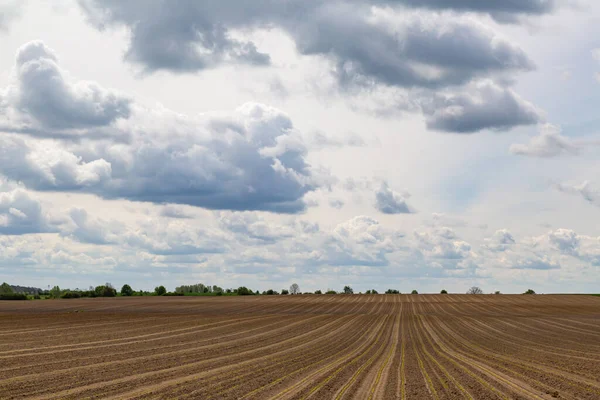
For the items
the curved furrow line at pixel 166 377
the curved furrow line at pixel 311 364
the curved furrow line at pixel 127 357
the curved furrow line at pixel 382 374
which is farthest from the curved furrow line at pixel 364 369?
the curved furrow line at pixel 127 357

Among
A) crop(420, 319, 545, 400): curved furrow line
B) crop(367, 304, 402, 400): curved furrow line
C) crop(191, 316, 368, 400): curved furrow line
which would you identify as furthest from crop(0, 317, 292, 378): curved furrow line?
crop(420, 319, 545, 400): curved furrow line

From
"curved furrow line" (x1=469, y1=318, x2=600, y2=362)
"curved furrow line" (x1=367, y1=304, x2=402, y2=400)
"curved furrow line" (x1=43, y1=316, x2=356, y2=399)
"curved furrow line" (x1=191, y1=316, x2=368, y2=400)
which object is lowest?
"curved furrow line" (x1=469, y1=318, x2=600, y2=362)

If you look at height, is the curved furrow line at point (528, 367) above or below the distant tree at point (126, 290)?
below

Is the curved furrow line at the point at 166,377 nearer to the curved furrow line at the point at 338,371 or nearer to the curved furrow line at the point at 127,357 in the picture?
the curved furrow line at the point at 127,357

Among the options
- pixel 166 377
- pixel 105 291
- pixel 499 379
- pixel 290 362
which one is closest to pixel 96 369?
pixel 166 377

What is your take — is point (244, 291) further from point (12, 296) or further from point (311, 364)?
point (311, 364)

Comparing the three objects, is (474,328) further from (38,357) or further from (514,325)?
(38,357)

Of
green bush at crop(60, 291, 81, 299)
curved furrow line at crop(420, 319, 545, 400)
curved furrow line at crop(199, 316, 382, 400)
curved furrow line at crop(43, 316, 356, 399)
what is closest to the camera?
curved furrow line at crop(43, 316, 356, 399)

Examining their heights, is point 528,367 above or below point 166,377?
below

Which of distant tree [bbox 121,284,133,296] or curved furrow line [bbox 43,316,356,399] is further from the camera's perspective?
distant tree [bbox 121,284,133,296]

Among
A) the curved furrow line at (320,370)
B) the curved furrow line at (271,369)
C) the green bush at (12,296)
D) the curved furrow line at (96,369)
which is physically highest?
the green bush at (12,296)

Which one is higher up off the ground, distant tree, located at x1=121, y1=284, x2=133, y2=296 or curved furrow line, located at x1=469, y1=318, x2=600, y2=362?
distant tree, located at x1=121, y1=284, x2=133, y2=296

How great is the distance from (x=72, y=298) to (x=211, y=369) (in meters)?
119

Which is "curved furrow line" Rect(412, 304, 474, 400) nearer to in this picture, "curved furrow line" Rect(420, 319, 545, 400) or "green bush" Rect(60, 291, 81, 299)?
"curved furrow line" Rect(420, 319, 545, 400)
